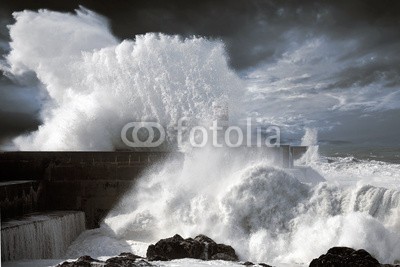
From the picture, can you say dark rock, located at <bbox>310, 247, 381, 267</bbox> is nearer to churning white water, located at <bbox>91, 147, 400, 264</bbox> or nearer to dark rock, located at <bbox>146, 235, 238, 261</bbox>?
churning white water, located at <bbox>91, 147, 400, 264</bbox>

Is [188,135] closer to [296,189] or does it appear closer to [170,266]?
[296,189]

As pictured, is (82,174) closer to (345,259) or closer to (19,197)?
(19,197)

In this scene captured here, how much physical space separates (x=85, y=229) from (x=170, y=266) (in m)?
4.24

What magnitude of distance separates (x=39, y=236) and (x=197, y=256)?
308 centimetres

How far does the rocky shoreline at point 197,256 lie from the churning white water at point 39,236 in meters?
1.38

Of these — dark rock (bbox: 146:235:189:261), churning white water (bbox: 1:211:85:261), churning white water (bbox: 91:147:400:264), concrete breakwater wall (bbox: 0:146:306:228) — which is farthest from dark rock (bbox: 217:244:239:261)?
churning white water (bbox: 1:211:85:261)

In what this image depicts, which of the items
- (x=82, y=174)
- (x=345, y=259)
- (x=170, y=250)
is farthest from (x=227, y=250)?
(x=82, y=174)

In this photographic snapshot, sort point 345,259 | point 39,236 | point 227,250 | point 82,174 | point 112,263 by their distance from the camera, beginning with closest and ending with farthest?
point 112,263 < point 345,259 < point 227,250 < point 39,236 < point 82,174

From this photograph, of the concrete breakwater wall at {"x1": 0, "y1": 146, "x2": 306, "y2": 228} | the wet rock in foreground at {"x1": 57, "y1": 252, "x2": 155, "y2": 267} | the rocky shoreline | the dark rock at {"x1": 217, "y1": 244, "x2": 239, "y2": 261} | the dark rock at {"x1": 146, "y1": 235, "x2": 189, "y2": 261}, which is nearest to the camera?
the wet rock in foreground at {"x1": 57, "y1": 252, "x2": 155, "y2": 267}

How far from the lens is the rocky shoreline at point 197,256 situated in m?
6.46

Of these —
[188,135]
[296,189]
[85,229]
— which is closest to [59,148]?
[188,135]

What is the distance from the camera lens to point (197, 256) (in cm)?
748

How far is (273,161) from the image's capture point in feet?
36.2

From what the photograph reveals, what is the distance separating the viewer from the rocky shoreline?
646 centimetres
